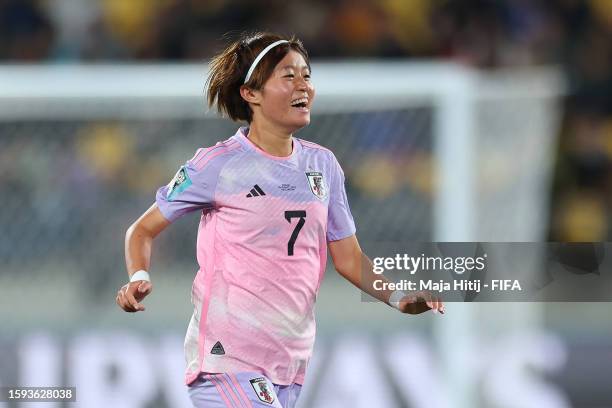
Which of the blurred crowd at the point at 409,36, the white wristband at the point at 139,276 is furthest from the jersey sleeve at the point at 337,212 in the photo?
the blurred crowd at the point at 409,36

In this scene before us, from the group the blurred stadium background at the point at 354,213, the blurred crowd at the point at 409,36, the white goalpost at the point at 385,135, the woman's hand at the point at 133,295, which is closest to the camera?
the woman's hand at the point at 133,295

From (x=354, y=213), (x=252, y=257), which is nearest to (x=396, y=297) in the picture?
(x=252, y=257)

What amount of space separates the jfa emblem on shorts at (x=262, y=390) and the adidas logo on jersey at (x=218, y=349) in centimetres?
11

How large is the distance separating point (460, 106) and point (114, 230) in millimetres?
1842

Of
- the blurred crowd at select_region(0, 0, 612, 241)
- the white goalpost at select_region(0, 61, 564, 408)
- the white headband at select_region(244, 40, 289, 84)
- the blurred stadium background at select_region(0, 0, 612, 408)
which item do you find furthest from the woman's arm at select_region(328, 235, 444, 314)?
the blurred crowd at select_region(0, 0, 612, 241)

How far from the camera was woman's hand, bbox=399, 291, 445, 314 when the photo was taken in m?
2.90

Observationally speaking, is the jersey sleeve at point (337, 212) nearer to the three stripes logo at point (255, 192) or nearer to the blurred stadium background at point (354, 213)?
the three stripes logo at point (255, 192)

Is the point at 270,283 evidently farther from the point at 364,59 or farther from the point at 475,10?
the point at 475,10

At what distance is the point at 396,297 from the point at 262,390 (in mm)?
448

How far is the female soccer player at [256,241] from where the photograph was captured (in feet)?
9.64

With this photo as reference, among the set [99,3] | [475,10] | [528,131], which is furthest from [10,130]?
[475,10]

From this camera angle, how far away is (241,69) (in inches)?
119

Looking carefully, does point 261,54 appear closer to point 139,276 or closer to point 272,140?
point 272,140

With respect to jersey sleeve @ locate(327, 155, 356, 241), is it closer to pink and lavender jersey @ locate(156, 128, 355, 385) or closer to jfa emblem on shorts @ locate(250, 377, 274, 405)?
pink and lavender jersey @ locate(156, 128, 355, 385)
